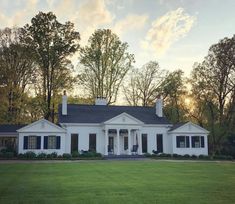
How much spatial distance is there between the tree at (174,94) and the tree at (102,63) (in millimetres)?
7621

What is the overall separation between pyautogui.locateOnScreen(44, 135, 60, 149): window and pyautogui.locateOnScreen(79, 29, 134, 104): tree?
13659 millimetres

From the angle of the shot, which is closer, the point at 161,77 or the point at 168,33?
the point at 168,33

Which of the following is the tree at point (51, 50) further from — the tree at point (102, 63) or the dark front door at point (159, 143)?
the dark front door at point (159, 143)

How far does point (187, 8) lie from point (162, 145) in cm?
1890

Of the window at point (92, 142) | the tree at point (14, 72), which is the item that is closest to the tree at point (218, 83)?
the window at point (92, 142)

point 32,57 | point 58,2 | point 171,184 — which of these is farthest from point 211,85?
point 171,184

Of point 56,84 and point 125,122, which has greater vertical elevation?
point 56,84

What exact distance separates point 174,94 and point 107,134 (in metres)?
18.7

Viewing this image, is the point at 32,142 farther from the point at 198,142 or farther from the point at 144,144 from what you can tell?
the point at 198,142

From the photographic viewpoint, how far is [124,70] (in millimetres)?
44562

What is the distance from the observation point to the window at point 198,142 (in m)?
35.1

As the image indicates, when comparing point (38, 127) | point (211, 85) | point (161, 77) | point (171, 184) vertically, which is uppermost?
point (161, 77)

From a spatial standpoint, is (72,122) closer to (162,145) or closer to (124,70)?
(162,145)

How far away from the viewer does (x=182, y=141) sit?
34906 mm
